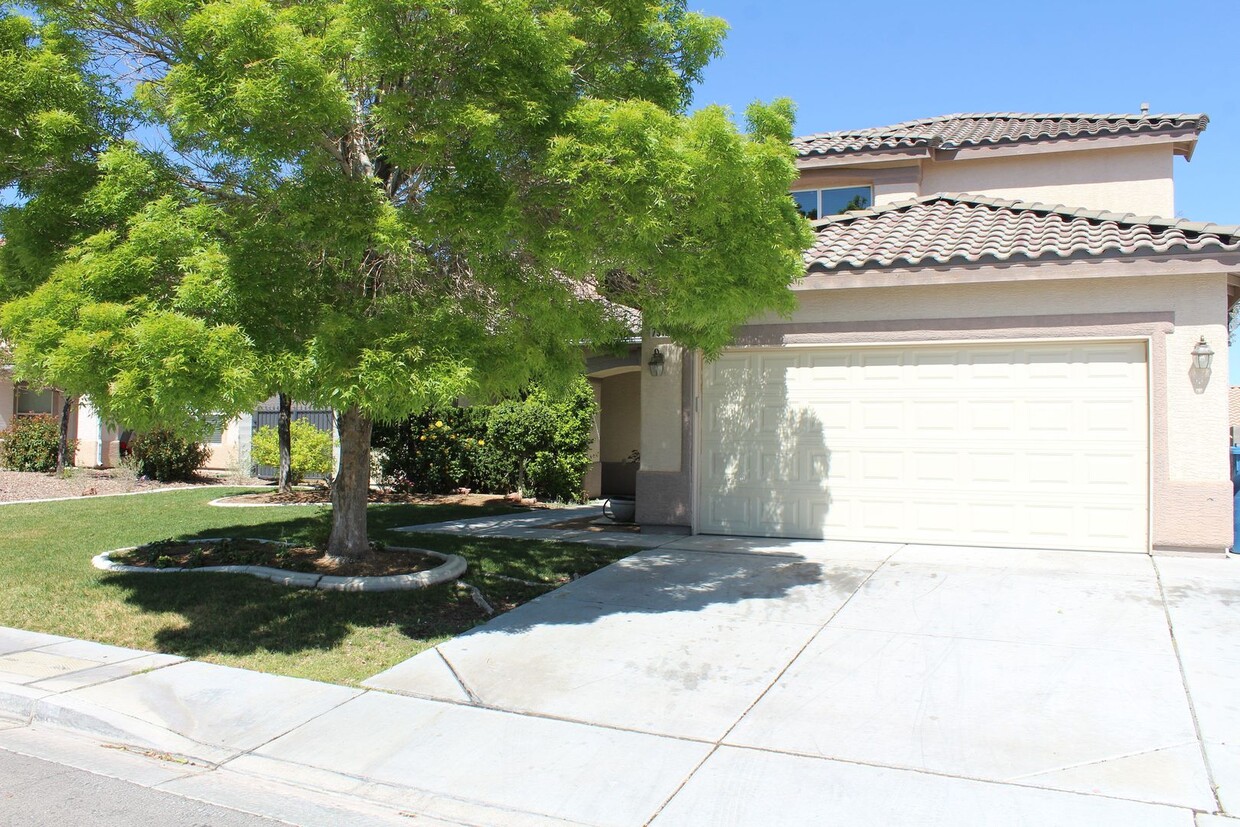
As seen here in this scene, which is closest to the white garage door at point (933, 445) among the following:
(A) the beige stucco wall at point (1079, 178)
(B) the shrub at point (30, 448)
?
(A) the beige stucco wall at point (1079, 178)

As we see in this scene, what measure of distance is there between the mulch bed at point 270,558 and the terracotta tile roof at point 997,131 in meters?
8.76

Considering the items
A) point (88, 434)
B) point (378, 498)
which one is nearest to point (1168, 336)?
point (378, 498)

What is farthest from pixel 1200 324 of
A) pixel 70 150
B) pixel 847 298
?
pixel 70 150

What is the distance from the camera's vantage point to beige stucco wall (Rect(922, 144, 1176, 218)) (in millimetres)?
14117

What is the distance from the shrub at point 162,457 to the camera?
1922 centimetres

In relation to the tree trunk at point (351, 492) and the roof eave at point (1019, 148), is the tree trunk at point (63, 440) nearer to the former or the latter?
the tree trunk at point (351, 492)

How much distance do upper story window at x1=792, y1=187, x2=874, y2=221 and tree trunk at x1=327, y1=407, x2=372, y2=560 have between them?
9414 millimetres

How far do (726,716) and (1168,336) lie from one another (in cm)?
702

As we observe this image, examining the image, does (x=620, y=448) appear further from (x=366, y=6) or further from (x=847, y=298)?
(x=366, y=6)

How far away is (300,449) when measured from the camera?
57.5ft

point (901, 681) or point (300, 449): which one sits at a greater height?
point (300, 449)

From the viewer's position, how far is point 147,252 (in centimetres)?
643

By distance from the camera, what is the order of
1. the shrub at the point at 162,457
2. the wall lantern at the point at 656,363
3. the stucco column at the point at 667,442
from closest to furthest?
the stucco column at the point at 667,442, the wall lantern at the point at 656,363, the shrub at the point at 162,457

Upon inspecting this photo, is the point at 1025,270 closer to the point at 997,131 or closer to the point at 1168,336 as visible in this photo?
the point at 1168,336
